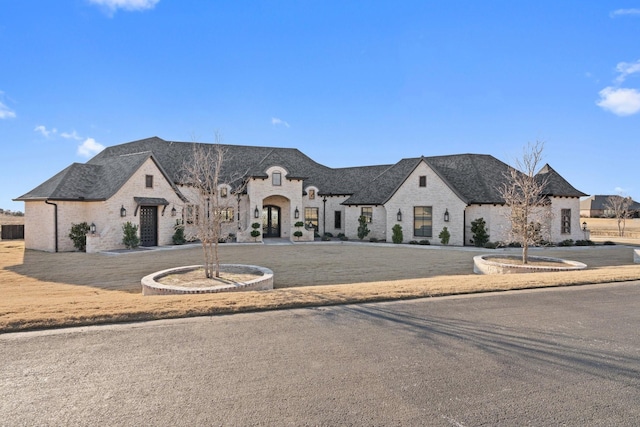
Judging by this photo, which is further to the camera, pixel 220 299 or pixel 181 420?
pixel 220 299

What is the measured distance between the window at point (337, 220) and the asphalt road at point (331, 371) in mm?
24114

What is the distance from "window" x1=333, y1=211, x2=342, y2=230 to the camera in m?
31.9

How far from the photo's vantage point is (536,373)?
5113mm

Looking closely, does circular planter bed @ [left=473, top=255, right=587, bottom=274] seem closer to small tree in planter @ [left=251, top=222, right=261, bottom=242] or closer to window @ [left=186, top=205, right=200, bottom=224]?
window @ [left=186, top=205, right=200, bottom=224]

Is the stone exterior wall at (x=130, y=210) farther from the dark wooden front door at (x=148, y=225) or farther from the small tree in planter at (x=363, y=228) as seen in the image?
the small tree in planter at (x=363, y=228)

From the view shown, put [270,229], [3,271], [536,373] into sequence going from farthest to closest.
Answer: [270,229] → [3,271] → [536,373]

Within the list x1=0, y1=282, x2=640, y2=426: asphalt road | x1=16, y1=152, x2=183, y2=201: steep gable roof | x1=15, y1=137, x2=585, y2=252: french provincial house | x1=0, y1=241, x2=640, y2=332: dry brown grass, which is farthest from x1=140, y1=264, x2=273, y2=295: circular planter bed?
x1=16, y1=152, x2=183, y2=201: steep gable roof

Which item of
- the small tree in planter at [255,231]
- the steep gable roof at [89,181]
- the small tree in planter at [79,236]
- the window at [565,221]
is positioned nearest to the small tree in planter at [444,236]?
the window at [565,221]

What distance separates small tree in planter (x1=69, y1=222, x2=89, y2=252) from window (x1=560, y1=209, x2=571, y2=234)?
3089 cm

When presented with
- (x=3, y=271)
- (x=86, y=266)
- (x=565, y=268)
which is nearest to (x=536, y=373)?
(x=565, y=268)

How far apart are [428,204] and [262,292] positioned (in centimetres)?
1973

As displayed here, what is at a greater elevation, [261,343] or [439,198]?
[439,198]

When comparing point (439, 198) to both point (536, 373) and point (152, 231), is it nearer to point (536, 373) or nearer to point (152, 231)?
point (152, 231)

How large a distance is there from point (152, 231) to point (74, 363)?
2091 centimetres
